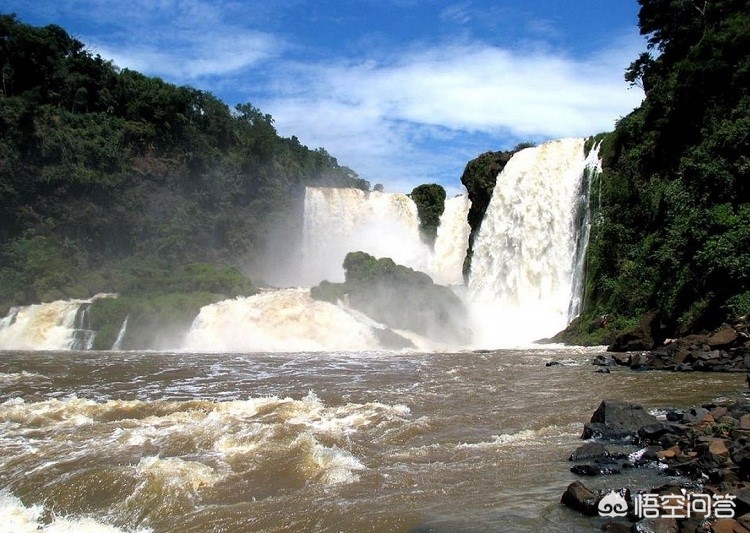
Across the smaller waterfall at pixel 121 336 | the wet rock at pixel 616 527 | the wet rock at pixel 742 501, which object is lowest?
the smaller waterfall at pixel 121 336

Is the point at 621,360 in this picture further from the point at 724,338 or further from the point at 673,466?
the point at 673,466

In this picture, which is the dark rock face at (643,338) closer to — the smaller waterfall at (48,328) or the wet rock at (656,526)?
the wet rock at (656,526)

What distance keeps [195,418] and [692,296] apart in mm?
14235

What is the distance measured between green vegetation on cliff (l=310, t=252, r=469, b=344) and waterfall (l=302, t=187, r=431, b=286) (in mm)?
13251

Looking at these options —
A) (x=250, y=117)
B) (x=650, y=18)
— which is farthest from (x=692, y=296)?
(x=250, y=117)

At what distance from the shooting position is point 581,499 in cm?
527

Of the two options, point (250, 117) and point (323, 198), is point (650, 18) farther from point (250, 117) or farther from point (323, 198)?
point (250, 117)

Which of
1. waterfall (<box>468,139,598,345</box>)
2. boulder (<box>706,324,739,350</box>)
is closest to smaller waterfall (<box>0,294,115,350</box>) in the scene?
waterfall (<box>468,139,598,345</box>)

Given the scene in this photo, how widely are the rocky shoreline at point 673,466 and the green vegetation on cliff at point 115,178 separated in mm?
27283

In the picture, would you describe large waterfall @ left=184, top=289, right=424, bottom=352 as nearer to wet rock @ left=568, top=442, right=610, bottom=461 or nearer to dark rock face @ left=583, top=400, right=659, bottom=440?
dark rock face @ left=583, top=400, right=659, bottom=440

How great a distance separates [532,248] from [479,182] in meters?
7.92

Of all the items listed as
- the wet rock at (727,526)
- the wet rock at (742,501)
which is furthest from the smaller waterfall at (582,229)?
the wet rock at (727,526)

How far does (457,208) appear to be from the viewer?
41500mm

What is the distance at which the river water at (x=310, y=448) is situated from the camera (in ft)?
19.0
